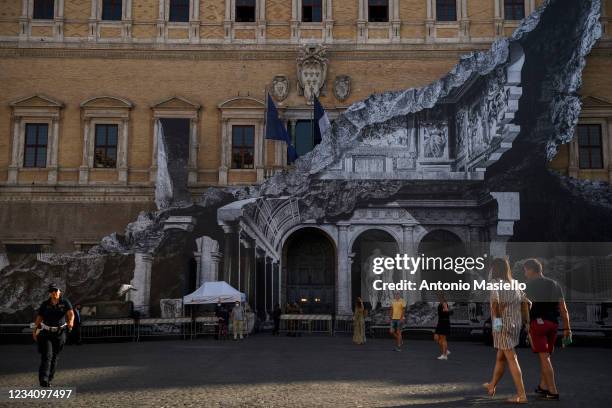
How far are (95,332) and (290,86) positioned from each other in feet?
36.3

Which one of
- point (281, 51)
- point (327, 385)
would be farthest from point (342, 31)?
point (327, 385)

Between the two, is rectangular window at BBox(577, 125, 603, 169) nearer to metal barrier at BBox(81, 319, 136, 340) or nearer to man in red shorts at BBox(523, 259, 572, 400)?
metal barrier at BBox(81, 319, 136, 340)

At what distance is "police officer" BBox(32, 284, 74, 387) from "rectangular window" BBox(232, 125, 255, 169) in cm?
1596

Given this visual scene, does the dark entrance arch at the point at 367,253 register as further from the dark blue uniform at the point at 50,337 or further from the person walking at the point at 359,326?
the dark blue uniform at the point at 50,337

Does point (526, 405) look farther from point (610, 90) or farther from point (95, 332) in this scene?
point (610, 90)

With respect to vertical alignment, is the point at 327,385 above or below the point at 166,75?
below

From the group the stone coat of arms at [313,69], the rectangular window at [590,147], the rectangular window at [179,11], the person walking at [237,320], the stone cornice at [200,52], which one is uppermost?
the rectangular window at [179,11]

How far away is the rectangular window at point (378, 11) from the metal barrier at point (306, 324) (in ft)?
37.0

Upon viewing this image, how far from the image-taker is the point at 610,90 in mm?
26047

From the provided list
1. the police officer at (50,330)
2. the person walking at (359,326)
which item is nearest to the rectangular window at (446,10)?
the person walking at (359,326)

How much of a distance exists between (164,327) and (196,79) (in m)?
9.17

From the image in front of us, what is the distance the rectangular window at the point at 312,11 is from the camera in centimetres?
2695

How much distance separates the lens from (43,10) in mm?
27031

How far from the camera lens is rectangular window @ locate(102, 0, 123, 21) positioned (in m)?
26.9
